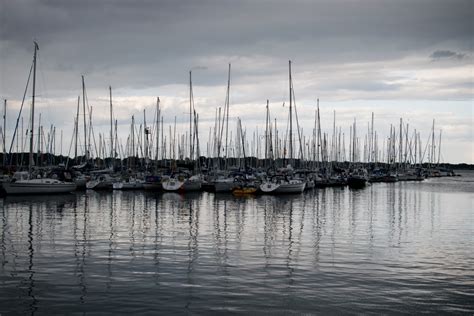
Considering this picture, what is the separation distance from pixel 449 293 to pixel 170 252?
11115 millimetres

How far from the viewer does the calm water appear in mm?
14195

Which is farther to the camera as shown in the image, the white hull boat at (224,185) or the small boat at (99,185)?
the small boat at (99,185)

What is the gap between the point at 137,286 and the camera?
51.5ft

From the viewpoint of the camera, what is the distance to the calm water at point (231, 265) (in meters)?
14.2

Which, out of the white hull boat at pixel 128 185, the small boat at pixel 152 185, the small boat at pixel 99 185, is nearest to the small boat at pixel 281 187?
the small boat at pixel 152 185

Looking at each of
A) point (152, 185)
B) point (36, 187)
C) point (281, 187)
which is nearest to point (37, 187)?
point (36, 187)

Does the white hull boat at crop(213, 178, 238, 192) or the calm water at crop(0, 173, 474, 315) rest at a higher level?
the white hull boat at crop(213, 178, 238, 192)

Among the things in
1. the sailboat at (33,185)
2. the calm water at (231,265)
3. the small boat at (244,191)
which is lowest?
the calm water at (231,265)

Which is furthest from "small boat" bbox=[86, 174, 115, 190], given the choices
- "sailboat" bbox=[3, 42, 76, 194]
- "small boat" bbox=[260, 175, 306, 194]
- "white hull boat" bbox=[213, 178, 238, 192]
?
"small boat" bbox=[260, 175, 306, 194]

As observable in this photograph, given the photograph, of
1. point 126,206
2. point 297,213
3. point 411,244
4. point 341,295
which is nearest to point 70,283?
point 341,295

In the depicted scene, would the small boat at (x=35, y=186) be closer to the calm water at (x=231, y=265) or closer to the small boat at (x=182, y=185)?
the small boat at (x=182, y=185)

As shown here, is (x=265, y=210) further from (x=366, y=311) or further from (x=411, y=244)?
(x=366, y=311)

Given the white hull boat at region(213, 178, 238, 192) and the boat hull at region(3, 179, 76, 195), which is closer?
the boat hull at region(3, 179, 76, 195)

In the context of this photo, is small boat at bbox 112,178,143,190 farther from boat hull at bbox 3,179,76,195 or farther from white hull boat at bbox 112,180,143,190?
boat hull at bbox 3,179,76,195
